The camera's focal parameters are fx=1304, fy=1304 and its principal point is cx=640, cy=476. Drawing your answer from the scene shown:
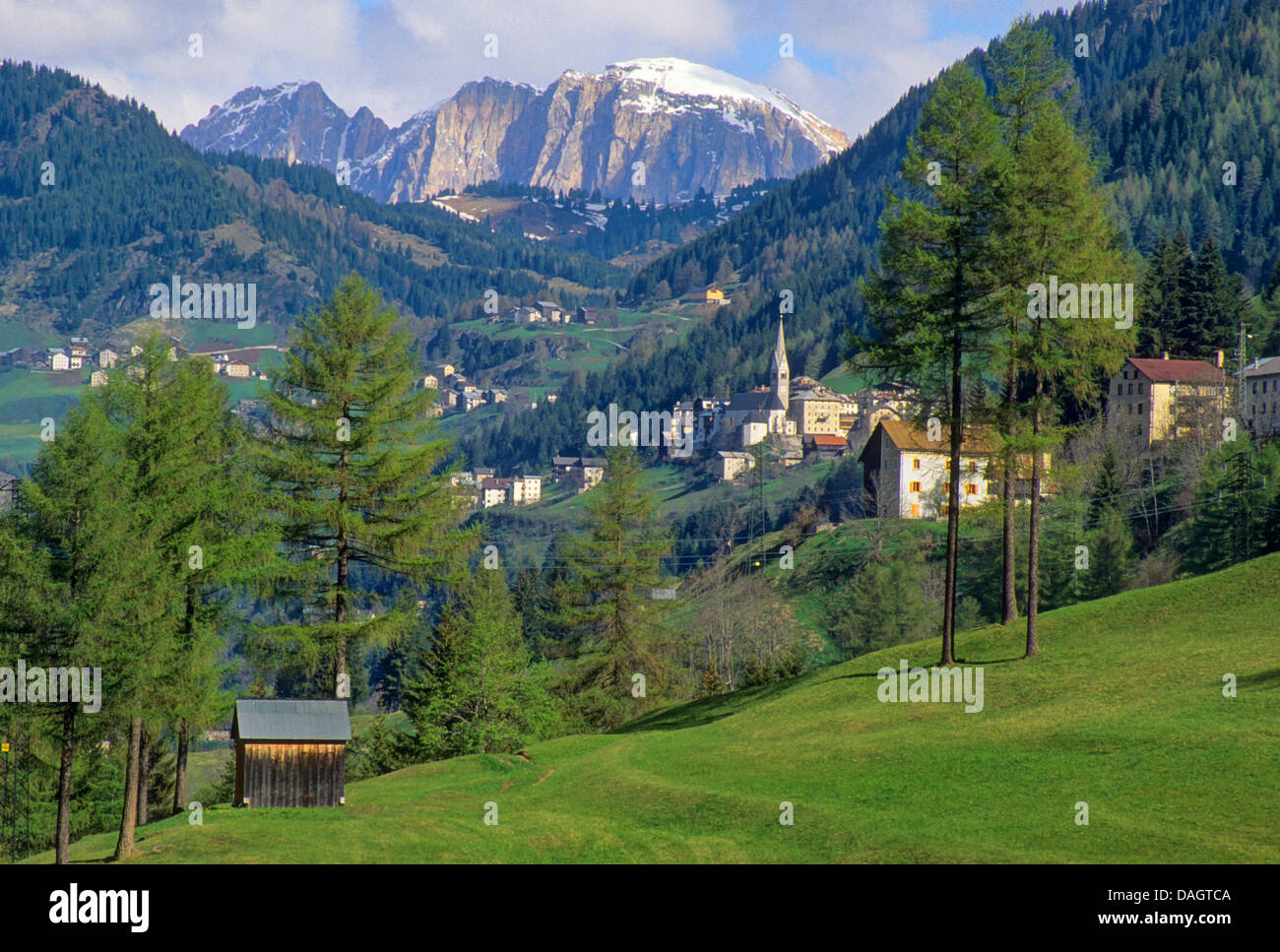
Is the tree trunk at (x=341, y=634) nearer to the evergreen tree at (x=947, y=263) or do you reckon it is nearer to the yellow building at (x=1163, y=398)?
the evergreen tree at (x=947, y=263)

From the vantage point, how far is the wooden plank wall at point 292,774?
35312 millimetres

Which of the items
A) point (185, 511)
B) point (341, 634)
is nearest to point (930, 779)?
point (185, 511)

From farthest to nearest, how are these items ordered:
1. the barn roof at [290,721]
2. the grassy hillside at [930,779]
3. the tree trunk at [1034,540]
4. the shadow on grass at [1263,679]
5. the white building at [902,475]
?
the white building at [902,475] < the tree trunk at [1034,540] < the barn roof at [290,721] < the shadow on grass at [1263,679] < the grassy hillside at [930,779]

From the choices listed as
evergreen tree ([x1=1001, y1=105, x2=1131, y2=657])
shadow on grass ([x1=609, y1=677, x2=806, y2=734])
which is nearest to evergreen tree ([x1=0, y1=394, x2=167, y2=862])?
shadow on grass ([x1=609, y1=677, x2=806, y2=734])

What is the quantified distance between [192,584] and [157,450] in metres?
3.72

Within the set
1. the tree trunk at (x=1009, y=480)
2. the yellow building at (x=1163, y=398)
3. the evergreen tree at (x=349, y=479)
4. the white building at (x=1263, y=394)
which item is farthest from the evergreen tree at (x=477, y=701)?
the white building at (x=1263, y=394)

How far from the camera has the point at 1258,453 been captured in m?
80.4

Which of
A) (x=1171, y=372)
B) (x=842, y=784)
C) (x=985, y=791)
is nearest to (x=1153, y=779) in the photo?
(x=985, y=791)

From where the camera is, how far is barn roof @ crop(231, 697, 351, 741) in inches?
1405

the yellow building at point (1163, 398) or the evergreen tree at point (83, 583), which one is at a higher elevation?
the yellow building at point (1163, 398)

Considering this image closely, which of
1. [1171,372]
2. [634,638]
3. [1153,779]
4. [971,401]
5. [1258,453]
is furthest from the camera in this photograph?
[1171,372]

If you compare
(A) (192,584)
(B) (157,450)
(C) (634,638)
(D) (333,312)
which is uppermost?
Result: (D) (333,312)
